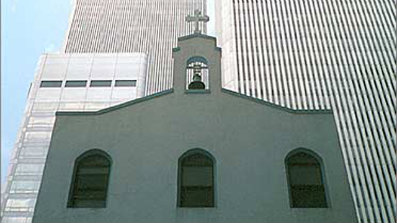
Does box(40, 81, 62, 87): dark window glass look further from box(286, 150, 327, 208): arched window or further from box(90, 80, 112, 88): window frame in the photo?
box(286, 150, 327, 208): arched window

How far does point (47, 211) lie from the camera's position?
37.1 ft

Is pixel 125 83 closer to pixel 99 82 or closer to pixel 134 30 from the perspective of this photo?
pixel 99 82

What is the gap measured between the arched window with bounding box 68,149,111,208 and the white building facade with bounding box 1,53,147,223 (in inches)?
2104

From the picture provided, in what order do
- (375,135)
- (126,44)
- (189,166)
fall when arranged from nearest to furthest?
(189,166) < (375,135) < (126,44)

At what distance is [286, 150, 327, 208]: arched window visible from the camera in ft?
38.0

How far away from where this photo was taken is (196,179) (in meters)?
12.1

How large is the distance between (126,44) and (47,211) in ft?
413

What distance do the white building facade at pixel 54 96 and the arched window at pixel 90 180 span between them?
175 feet

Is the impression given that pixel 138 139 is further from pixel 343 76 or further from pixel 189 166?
pixel 343 76

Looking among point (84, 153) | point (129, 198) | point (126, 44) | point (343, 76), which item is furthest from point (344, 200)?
point (126, 44)

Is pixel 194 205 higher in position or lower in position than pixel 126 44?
lower

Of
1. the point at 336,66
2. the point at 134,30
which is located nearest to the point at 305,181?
the point at 336,66

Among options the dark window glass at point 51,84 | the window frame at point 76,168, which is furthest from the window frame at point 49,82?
the window frame at point 76,168

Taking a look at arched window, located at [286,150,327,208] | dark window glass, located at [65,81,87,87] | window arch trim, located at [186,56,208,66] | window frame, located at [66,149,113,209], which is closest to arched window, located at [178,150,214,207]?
window frame, located at [66,149,113,209]
